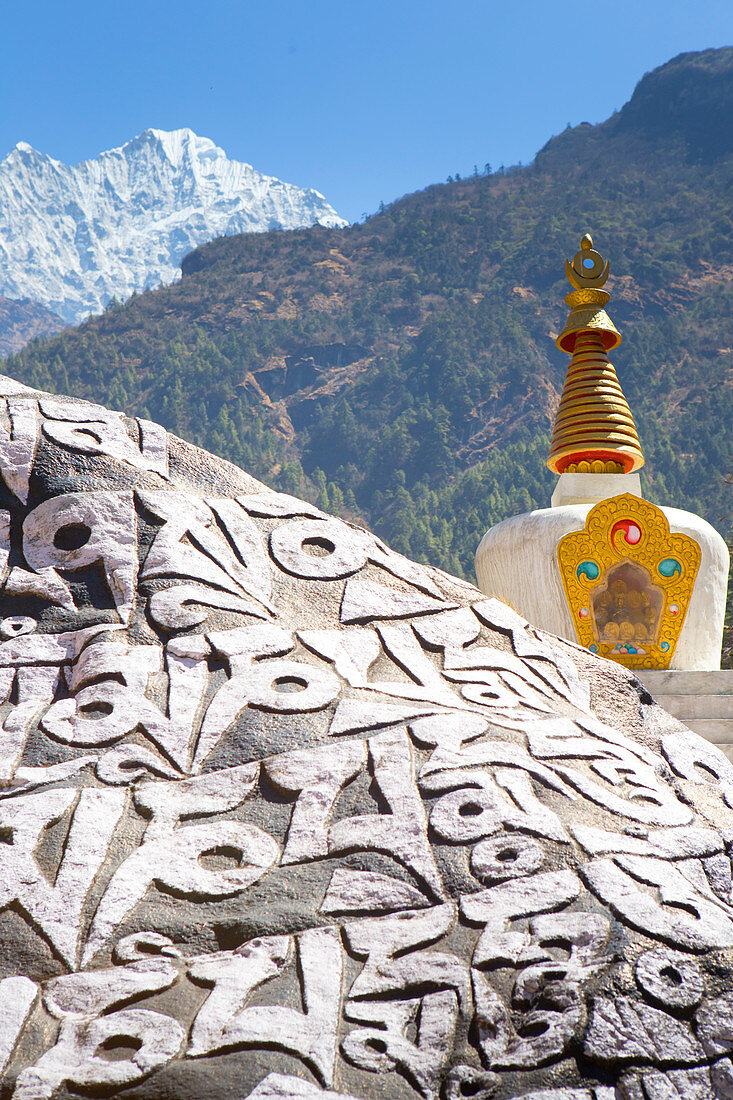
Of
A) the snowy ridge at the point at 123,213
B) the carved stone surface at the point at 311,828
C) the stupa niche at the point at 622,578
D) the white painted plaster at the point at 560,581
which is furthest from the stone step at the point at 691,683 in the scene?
the snowy ridge at the point at 123,213

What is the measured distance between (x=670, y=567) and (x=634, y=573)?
0.21 metres

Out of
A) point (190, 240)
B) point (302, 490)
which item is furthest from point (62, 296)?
point (302, 490)

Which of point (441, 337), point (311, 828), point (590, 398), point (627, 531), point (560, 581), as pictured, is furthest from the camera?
point (441, 337)

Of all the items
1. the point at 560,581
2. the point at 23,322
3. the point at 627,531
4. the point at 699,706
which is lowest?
the point at 699,706

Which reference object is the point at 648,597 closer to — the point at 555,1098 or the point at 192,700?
the point at 192,700

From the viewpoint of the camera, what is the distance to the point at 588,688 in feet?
9.59

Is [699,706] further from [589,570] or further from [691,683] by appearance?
[589,570]

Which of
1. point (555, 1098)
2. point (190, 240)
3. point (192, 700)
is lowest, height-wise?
point (555, 1098)

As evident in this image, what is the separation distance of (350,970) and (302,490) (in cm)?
4723

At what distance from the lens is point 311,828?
2.07 metres

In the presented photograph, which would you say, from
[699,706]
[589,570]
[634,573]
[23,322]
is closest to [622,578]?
[634,573]

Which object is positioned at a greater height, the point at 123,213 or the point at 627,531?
the point at 123,213

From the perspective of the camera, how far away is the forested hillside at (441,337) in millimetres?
52812

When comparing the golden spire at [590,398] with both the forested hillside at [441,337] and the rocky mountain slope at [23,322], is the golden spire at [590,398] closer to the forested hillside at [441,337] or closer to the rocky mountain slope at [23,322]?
the forested hillside at [441,337]
